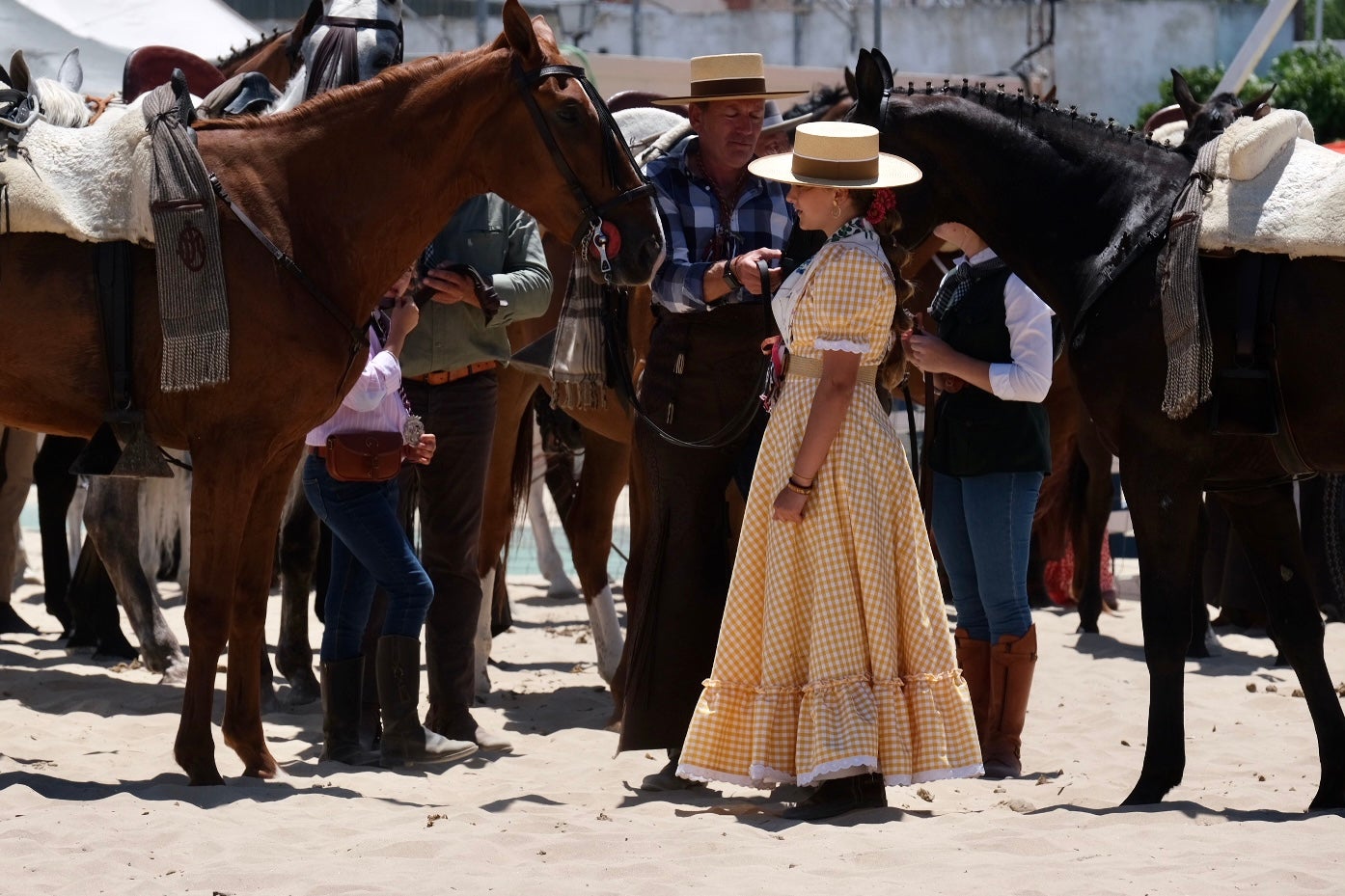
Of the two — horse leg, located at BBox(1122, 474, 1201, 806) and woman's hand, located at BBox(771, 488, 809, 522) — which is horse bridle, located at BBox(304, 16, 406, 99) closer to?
woman's hand, located at BBox(771, 488, 809, 522)

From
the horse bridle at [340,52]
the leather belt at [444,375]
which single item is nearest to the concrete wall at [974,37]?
the horse bridle at [340,52]

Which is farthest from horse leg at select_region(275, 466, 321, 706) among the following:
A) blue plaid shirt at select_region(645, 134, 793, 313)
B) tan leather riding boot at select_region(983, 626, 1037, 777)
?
tan leather riding boot at select_region(983, 626, 1037, 777)

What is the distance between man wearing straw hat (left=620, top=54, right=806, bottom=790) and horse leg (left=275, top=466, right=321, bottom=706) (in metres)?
2.08

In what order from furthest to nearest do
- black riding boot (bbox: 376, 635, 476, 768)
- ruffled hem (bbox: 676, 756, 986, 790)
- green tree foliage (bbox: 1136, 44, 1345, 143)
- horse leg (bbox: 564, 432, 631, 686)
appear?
1. green tree foliage (bbox: 1136, 44, 1345, 143)
2. horse leg (bbox: 564, 432, 631, 686)
3. black riding boot (bbox: 376, 635, 476, 768)
4. ruffled hem (bbox: 676, 756, 986, 790)

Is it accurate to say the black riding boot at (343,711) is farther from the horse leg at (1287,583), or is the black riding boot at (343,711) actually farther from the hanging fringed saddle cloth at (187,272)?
the horse leg at (1287,583)

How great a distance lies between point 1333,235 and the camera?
4.80 m

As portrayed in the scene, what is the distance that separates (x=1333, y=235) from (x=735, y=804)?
2.35 metres

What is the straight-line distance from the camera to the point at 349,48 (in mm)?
6203

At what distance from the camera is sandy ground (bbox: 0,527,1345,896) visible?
4188mm

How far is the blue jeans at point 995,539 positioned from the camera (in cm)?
590

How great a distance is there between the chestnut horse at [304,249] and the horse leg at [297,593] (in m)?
1.87

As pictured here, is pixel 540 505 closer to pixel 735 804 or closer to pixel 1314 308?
pixel 735 804

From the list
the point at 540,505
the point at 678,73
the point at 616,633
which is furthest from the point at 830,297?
the point at 678,73

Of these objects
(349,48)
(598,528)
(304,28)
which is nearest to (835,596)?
(598,528)
